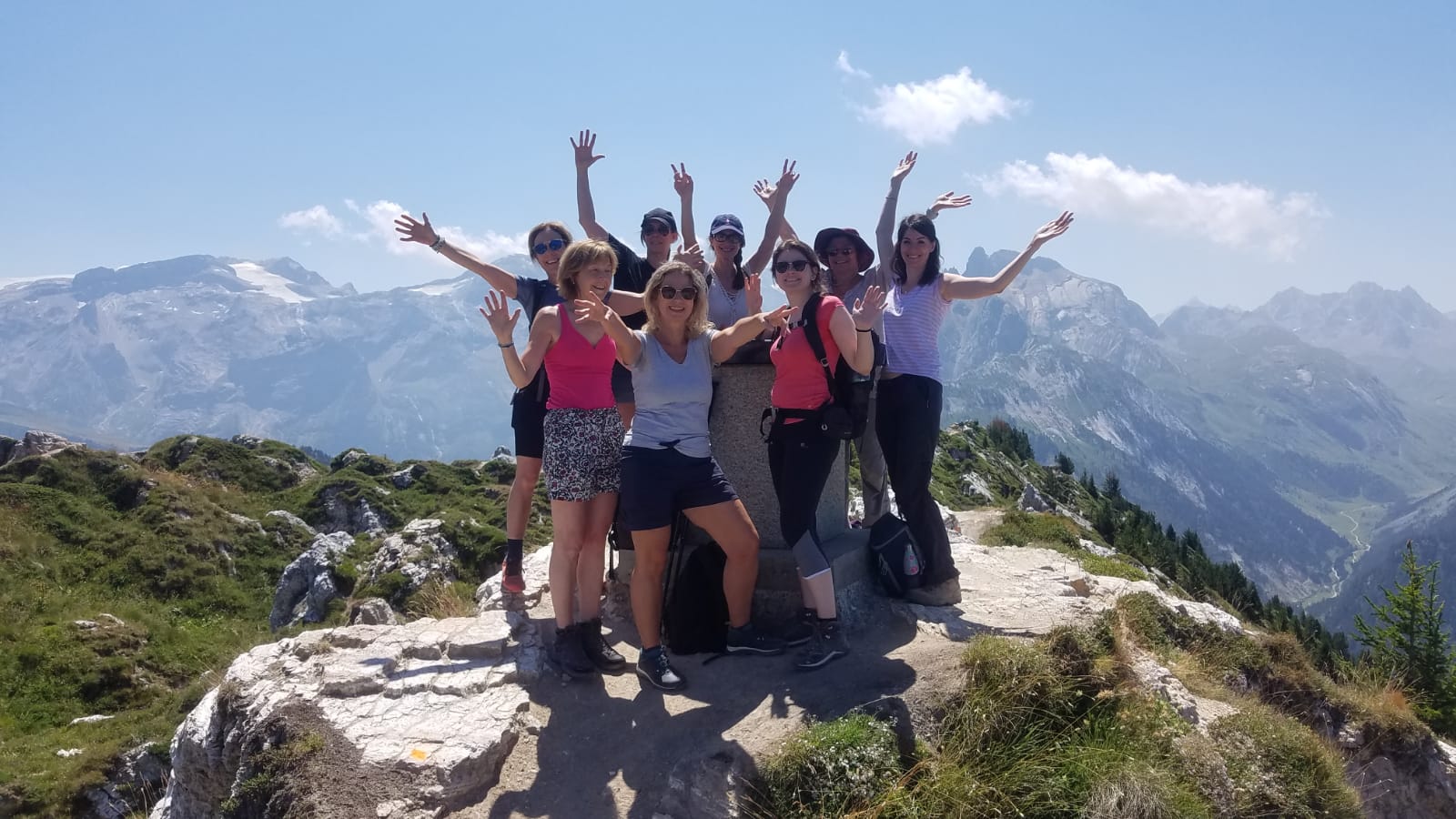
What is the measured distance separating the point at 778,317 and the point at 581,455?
80.4 inches

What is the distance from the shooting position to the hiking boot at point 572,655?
7.46m

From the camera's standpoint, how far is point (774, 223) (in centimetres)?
913

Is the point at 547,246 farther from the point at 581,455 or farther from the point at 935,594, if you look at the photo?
the point at 935,594

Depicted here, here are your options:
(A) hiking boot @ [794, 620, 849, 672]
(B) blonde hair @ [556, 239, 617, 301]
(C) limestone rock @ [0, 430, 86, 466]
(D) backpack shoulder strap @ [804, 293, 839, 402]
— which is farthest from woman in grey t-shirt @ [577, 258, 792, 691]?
(C) limestone rock @ [0, 430, 86, 466]

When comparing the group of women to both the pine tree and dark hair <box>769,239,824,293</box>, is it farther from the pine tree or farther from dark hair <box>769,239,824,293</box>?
the pine tree

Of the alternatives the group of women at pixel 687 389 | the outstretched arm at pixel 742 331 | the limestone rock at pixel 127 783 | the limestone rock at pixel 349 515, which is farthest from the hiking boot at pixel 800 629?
the limestone rock at pixel 349 515

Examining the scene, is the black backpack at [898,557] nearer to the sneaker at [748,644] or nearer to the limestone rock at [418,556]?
the sneaker at [748,644]

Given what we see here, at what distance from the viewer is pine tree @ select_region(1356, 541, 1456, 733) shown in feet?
50.2

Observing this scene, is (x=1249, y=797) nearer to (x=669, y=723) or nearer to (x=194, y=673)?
(x=669, y=723)

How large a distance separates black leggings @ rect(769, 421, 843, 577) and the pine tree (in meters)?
13.7

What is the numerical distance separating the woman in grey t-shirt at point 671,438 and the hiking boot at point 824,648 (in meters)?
1.01

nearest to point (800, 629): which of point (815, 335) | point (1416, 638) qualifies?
point (815, 335)

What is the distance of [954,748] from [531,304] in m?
5.26

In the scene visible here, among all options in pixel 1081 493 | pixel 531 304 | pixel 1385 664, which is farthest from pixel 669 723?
pixel 1081 493
